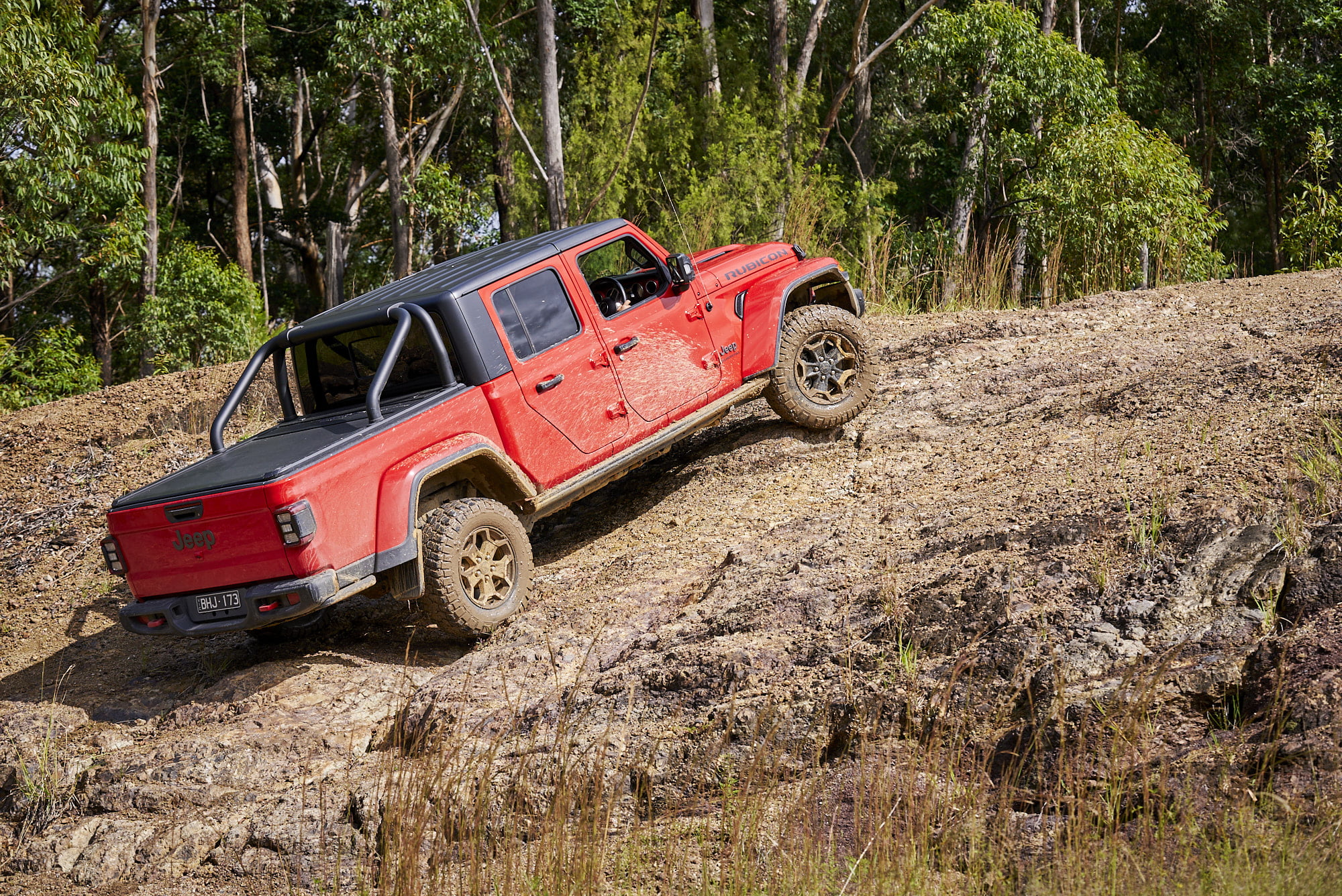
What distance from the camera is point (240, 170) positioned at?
23359mm

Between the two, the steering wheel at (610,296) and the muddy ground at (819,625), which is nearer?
the muddy ground at (819,625)

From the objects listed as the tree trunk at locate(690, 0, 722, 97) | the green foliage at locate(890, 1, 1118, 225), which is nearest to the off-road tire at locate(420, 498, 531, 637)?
the green foliage at locate(890, 1, 1118, 225)

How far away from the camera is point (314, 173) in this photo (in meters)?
31.8

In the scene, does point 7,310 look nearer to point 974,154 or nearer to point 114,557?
point 114,557

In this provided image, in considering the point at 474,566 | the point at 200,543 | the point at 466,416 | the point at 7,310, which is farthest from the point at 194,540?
the point at 7,310

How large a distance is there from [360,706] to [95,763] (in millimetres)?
1176

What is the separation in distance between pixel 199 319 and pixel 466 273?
12.7m

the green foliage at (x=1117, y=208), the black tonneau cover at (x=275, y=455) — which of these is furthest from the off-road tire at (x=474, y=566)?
the green foliage at (x=1117, y=208)

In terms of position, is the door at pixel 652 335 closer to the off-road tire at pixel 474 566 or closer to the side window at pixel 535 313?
the side window at pixel 535 313

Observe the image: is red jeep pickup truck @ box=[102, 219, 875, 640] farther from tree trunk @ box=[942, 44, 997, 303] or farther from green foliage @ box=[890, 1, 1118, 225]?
tree trunk @ box=[942, 44, 997, 303]

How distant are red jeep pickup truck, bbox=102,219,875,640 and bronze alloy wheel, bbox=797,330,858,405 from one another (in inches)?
0.6

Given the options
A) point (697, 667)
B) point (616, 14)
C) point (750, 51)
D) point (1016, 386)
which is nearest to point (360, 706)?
point (697, 667)

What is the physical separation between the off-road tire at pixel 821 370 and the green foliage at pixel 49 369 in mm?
15085

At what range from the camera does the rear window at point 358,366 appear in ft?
19.9
